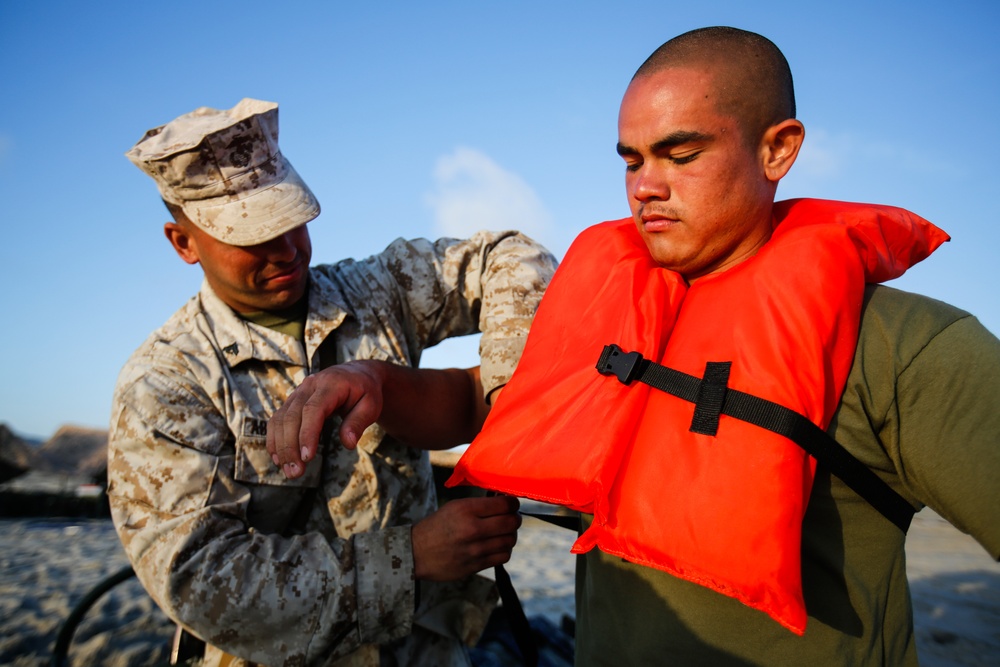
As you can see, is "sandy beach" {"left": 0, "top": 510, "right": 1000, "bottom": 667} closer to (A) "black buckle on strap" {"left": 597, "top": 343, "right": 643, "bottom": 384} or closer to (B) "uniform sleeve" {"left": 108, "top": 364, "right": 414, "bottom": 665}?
(B) "uniform sleeve" {"left": 108, "top": 364, "right": 414, "bottom": 665}

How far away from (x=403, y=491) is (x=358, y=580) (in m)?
0.56

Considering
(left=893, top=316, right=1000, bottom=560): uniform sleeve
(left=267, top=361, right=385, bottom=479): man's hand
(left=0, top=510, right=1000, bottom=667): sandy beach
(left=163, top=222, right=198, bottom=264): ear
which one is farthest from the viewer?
(left=0, top=510, right=1000, bottom=667): sandy beach

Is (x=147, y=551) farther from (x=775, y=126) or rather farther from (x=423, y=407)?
(x=775, y=126)

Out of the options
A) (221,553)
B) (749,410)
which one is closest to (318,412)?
(221,553)

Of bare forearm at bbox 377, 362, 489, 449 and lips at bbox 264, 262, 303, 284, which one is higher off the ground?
lips at bbox 264, 262, 303, 284

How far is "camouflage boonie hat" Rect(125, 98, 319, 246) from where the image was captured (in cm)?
316

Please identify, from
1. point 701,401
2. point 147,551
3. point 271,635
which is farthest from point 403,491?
point 701,401

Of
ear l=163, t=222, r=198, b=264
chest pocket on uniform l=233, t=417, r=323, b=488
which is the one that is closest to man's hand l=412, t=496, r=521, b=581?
chest pocket on uniform l=233, t=417, r=323, b=488

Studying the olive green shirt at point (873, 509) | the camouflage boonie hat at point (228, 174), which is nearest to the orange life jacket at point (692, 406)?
the olive green shirt at point (873, 509)

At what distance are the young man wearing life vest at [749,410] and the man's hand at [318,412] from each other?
54cm

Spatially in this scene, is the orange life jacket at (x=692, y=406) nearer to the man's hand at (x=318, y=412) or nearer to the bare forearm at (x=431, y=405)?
the man's hand at (x=318, y=412)

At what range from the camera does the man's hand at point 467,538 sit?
2734 millimetres

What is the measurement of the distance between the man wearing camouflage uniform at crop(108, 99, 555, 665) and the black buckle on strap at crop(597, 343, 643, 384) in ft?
2.87

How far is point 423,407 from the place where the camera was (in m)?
3.00
